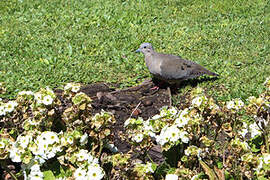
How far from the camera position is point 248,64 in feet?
21.0

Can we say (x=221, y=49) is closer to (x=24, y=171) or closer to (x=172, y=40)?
(x=172, y=40)

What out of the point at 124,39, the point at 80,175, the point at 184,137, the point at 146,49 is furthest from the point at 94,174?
the point at 124,39

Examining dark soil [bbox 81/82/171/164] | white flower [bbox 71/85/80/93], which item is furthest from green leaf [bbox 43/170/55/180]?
dark soil [bbox 81/82/171/164]

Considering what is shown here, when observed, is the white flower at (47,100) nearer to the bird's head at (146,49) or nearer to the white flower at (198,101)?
the white flower at (198,101)

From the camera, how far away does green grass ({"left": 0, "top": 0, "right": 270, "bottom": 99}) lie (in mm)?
5918

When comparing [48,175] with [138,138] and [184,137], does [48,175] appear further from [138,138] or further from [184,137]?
[184,137]

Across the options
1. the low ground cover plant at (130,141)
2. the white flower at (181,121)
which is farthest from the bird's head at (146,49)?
the white flower at (181,121)

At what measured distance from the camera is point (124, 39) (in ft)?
23.9

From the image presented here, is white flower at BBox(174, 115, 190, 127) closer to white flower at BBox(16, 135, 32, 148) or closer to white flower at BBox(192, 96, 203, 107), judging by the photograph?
white flower at BBox(192, 96, 203, 107)

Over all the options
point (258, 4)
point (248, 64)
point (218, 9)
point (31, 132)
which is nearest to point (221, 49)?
point (248, 64)

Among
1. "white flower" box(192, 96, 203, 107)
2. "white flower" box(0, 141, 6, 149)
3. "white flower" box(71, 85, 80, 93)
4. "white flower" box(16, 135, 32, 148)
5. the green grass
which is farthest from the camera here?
the green grass

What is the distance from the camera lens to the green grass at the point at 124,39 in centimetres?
592

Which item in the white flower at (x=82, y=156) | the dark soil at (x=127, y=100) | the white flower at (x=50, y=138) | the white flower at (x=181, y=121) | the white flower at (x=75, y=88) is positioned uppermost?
the white flower at (x=75, y=88)

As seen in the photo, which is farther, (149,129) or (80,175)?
(149,129)
